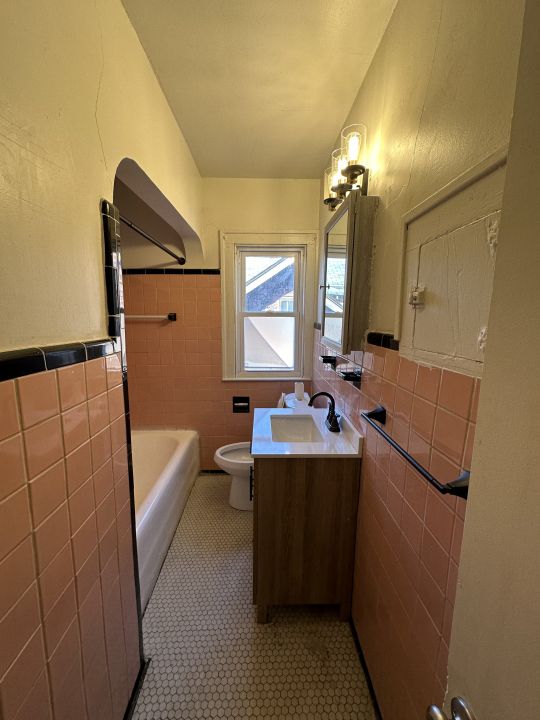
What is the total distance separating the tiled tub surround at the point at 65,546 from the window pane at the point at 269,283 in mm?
1615

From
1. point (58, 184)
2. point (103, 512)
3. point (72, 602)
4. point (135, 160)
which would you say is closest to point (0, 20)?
point (58, 184)

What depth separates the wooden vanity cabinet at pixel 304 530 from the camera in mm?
1240

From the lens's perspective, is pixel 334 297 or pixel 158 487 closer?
pixel 334 297

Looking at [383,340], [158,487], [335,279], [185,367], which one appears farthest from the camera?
[185,367]

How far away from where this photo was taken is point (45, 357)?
605 millimetres

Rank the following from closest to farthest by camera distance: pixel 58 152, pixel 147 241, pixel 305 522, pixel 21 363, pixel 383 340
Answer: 1. pixel 21 363
2. pixel 58 152
3. pixel 383 340
4. pixel 305 522
5. pixel 147 241

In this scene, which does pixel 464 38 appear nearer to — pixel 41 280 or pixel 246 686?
pixel 41 280

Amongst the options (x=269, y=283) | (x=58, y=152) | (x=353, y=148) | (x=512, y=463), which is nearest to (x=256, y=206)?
(x=269, y=283)

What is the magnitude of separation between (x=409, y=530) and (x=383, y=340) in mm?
603

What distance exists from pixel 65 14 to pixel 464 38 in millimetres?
920

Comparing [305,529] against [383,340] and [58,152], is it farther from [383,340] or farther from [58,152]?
[58,152]

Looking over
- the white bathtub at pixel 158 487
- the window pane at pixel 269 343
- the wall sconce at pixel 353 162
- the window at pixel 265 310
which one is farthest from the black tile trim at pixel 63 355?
the window pane at pixel 269 343

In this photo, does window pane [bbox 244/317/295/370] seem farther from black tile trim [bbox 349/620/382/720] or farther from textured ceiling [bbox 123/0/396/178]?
black tile trim [bbox 349/620/382/720]

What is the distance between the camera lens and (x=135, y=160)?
3.46 feet
